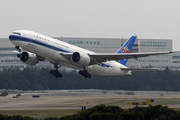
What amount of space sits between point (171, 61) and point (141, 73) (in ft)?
228

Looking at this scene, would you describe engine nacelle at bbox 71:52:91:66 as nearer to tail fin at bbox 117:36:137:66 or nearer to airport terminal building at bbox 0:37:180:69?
tail fin at bbox 117:36:137:66

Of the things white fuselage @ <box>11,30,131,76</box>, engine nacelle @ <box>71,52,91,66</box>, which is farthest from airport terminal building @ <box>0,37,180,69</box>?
engine nacelle @ <box>71,52,91,66</box>

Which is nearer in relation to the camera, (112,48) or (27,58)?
(27,58)

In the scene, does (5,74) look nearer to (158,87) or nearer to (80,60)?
(158,87)

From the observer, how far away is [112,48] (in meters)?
148

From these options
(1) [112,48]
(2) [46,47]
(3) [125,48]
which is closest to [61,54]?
(2) [46,47]

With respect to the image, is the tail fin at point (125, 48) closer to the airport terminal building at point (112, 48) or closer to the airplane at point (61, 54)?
the airplane at point (61, 54)

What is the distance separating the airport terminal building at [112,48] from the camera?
137875 mm

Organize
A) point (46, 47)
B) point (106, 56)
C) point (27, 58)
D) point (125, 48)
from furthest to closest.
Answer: point (125, 48)
point (27, 58)
point (106, 56)
point (46, 47)

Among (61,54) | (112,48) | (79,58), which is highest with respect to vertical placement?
(112,48)

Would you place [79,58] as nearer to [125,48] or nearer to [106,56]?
[106,56]

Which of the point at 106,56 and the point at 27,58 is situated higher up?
the point at 106,56

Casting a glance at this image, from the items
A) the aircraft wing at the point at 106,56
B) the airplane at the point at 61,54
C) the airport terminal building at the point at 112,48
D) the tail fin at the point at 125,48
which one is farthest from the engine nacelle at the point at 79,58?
the airport terminal building at the point at 112,48

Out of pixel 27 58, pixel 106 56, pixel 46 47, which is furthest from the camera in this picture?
pixel 27 58
